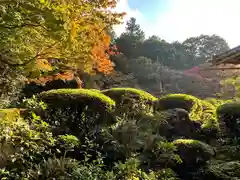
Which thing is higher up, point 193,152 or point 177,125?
point 177,125

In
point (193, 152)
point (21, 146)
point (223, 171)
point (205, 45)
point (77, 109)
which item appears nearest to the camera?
point (21, 146)

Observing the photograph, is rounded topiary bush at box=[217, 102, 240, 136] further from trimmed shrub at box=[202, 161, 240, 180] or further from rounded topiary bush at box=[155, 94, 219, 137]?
trimmed shrub at box=[202, 161, 240, 180]

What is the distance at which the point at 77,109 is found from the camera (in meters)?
7.15

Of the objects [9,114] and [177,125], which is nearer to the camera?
[9,114]

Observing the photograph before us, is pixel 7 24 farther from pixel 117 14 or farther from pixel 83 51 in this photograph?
pixel 117 14

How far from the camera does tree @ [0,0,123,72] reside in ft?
13.4

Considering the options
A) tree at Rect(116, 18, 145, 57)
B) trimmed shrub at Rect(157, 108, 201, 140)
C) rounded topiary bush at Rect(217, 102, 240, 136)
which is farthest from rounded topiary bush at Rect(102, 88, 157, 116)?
tree at Rect(116, 18, 145, 57)

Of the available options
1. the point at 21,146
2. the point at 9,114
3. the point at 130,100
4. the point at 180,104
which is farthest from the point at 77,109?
the point at 180,104

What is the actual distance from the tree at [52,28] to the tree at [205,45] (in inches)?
848

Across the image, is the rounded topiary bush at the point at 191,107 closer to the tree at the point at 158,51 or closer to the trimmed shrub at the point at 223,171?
the trimmed shrub at the point at 223,171

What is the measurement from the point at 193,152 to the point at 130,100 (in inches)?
87.2

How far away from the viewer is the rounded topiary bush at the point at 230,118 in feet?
26.9

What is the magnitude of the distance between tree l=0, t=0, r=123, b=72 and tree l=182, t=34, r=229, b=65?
21.5m

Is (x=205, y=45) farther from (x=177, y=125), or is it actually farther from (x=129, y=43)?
(x=177, y=125)
